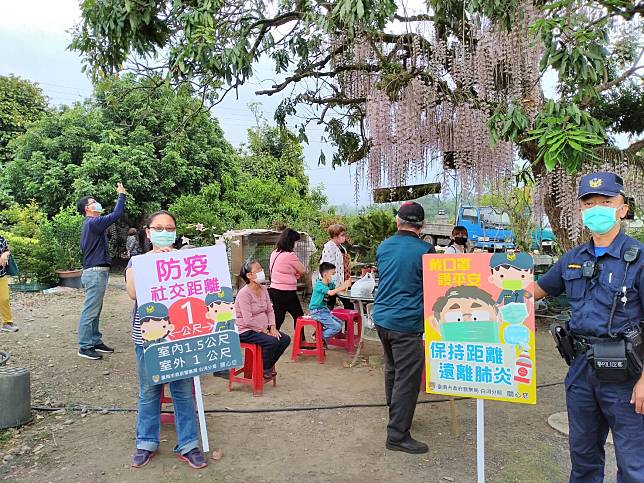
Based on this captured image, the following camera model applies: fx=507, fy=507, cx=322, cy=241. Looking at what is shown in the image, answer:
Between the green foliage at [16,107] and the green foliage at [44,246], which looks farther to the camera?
the green foliage at [16,107]

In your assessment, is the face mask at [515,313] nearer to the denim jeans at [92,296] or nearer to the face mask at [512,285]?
the face mask at [512,285]

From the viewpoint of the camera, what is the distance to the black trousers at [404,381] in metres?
3.18

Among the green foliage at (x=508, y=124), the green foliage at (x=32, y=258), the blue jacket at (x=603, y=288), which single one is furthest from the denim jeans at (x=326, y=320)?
the green foliage at (x=32, y=258)

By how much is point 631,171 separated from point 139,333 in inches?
167

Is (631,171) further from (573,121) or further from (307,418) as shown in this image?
(307,418)

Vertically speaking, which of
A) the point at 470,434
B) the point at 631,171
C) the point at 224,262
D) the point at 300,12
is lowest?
the point at 470,434

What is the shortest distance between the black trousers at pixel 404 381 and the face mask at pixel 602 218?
Answer: 1.30 m

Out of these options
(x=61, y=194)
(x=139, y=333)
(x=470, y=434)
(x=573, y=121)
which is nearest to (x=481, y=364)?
(x=470, y=434)

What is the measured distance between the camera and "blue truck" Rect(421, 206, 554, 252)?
9.08m

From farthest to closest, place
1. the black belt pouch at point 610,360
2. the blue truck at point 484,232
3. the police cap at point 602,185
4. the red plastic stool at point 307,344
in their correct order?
the blue truck at point 484,232 < the red plastic stool at point 307,344 < the police cap at point 602,185 < the black belt pouch at point 610,360

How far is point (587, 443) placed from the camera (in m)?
2.29

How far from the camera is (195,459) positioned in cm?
302

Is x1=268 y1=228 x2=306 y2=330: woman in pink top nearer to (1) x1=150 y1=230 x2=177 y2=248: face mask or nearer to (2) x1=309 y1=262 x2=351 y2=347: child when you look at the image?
(2) x1=309 y1=262 x2=351 y2=347: child

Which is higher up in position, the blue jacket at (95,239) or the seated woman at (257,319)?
the blue jacket at (95,239)
